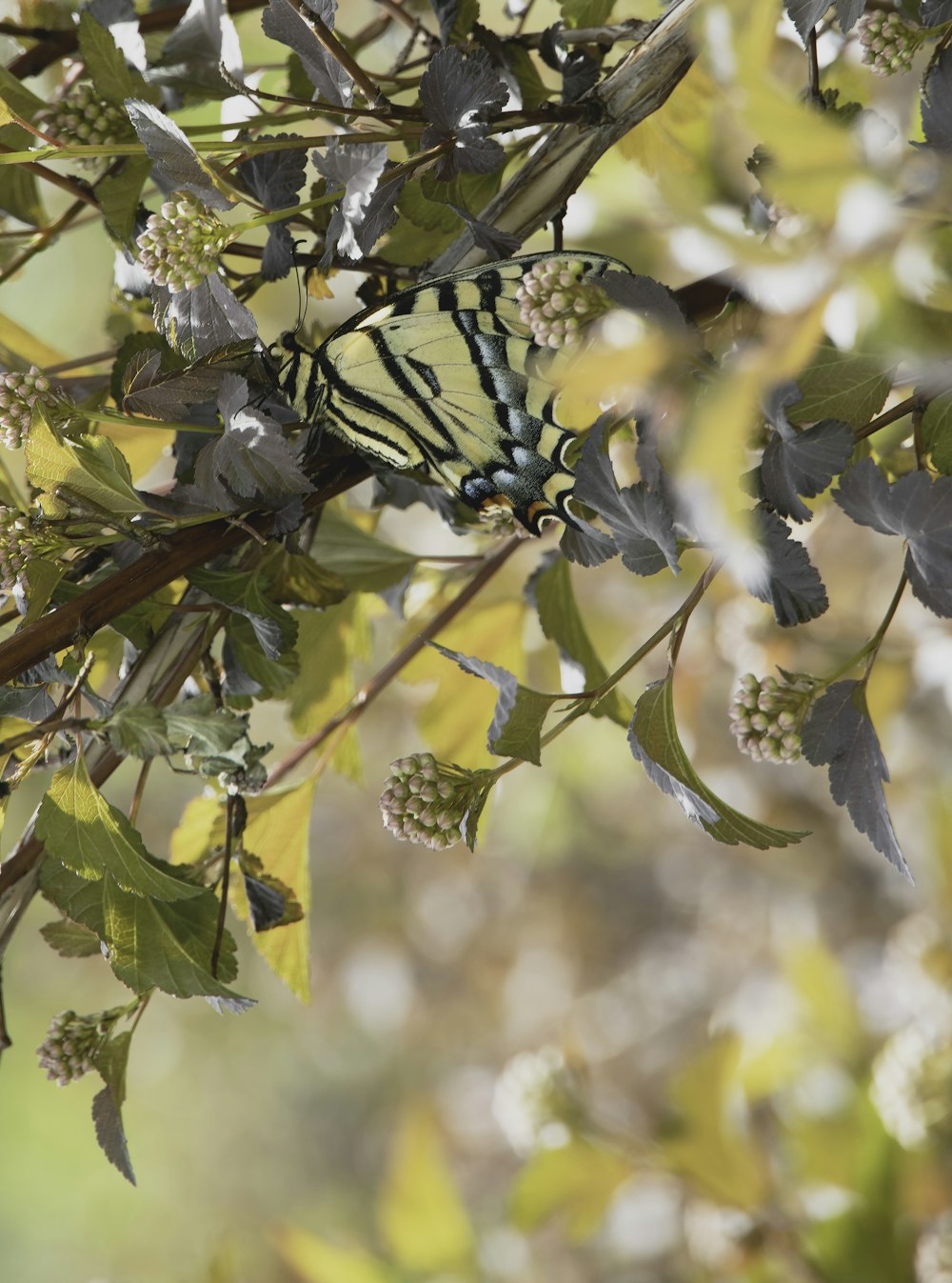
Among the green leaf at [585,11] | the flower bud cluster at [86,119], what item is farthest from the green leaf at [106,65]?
the green leaf at [585,11]

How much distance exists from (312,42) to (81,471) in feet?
0.34

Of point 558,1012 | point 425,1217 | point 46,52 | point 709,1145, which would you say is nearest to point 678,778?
point 46,52

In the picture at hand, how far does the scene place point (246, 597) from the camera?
233 mm

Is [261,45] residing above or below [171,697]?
above

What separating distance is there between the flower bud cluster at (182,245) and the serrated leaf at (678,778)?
5.2 inches

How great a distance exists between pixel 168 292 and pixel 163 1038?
1265 mm

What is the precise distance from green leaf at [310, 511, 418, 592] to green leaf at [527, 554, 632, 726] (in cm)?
5

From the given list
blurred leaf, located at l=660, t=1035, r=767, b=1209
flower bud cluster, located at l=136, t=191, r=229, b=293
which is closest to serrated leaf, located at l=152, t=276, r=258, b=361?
flower bud cluster, located at l=136, t=191, r=229, b=293

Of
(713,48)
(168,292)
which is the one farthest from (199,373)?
(713,48)

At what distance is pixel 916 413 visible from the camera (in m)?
0.21

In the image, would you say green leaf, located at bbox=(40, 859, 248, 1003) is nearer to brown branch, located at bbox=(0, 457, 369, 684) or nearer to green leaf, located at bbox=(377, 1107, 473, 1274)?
brown branch, located at bbox=(0, 457, 369, 684)

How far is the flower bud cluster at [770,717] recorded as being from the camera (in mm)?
226

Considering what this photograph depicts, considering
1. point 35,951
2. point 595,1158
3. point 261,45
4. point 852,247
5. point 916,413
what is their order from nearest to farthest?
1. point 852,247
2. point 916,413
3. point 261,45
4. point 595,1158
5. point 35,951

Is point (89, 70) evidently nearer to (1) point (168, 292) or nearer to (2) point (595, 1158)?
(1) point (168, 292)
